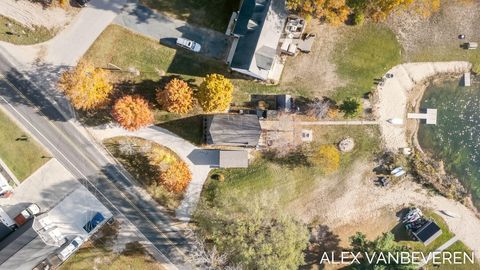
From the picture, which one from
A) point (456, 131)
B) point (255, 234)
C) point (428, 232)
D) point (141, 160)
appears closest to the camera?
point (255, 234)

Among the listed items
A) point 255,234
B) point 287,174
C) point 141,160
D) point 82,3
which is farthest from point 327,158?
point 82,3

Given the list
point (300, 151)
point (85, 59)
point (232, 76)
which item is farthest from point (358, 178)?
point (85, 59)

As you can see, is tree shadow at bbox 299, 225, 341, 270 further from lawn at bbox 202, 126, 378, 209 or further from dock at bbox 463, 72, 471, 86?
dock at bbox 463, 72, 471, 86

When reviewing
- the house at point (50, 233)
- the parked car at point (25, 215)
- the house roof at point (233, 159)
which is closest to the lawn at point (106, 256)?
the house at point (50, 233)

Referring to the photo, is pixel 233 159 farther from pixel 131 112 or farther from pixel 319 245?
pixel 319 245

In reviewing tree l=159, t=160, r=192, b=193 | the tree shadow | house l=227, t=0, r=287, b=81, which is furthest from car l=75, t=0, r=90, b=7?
the tree shadow

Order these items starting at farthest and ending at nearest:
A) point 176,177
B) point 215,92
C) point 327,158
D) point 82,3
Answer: point 327,158 < point 176,177 < point 82,3 < point 215,92
